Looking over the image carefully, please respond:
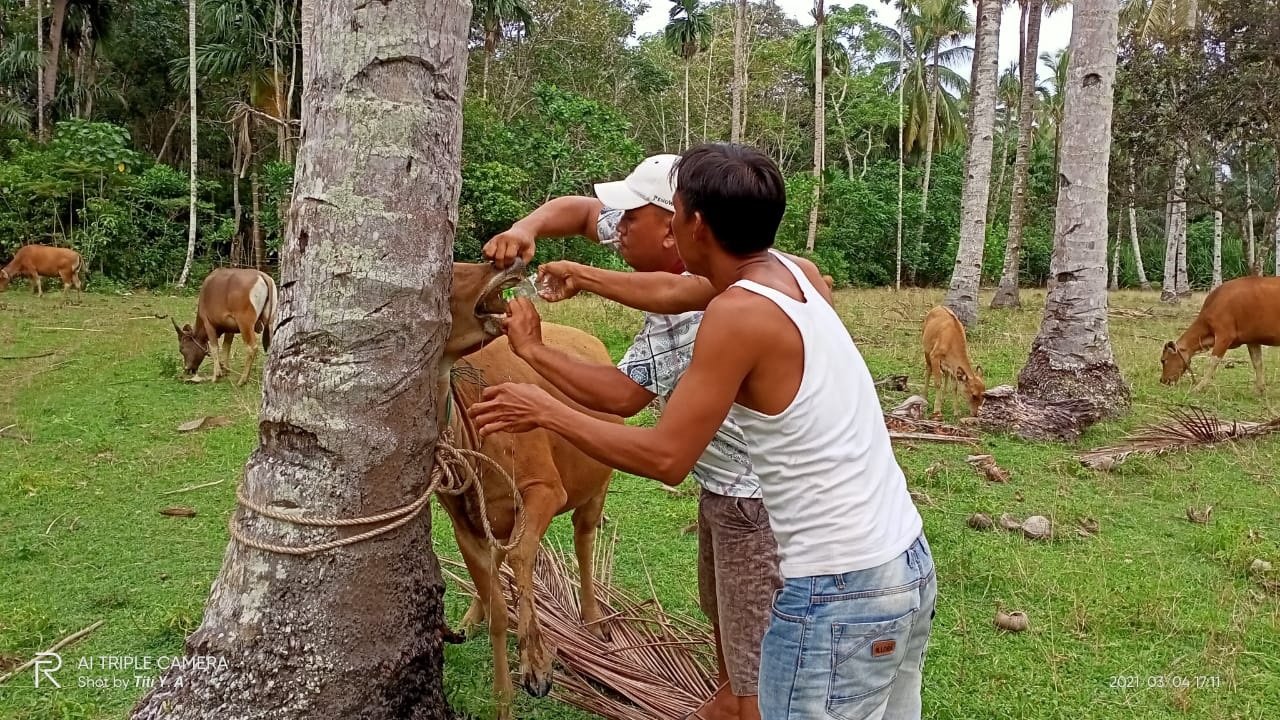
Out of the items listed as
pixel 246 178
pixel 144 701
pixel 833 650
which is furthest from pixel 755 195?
pixel 246 178

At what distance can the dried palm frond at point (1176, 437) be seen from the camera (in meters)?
7.33

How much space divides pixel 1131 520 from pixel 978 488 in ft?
3.48

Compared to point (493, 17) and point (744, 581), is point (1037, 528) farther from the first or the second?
point (493, 17)

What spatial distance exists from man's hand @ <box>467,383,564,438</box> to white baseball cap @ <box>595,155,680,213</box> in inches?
35.4

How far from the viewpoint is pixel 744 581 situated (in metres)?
2.84

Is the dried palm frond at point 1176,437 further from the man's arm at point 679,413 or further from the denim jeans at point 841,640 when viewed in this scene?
the man's arm at point 679,413

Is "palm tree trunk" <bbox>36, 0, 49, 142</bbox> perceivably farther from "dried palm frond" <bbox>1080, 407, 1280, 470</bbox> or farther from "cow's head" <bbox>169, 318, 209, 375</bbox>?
"dried palm frond" <bbox>1080, 407, 1280, 470</bbox>

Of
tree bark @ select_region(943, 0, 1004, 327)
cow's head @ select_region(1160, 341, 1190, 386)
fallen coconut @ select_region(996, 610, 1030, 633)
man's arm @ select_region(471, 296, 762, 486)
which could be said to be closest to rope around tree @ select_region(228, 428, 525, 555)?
man's arm @ select_region(471, 296, 762, 486)

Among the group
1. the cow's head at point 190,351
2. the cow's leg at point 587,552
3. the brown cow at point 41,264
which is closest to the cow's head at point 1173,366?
the cow's leg at point 587,552

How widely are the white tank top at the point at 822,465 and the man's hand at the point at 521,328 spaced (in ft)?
2.07

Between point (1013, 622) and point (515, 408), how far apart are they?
320 centimetres

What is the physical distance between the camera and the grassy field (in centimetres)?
376

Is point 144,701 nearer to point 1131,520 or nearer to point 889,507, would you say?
point 889,507
